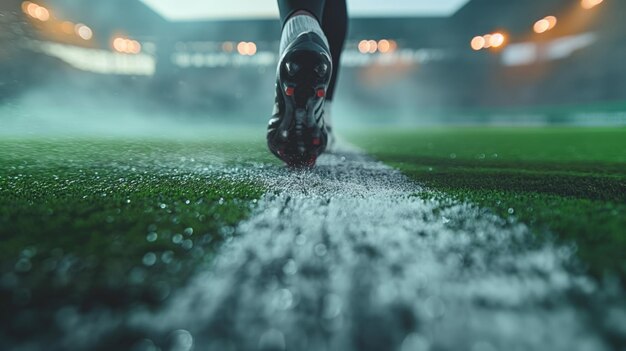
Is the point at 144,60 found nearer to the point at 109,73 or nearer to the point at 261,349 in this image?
the point at 109,73

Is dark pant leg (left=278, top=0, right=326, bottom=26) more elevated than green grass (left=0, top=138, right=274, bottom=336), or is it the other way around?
dark pant leg (left=278, top=0, right=326, bottom=26)

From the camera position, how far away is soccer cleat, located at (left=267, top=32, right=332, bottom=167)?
92 centimetres

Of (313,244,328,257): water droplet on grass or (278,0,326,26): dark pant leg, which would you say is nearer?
(313,244,328,257): water droplet on grass

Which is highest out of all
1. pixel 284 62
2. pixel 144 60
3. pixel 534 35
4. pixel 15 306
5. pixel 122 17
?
pixel 534 35

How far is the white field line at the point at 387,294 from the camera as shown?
0.26 metres

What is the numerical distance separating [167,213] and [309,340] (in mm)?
397

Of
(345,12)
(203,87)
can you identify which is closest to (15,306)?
(345,12)

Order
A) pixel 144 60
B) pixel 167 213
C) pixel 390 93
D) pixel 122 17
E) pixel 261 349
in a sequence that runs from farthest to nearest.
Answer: pixel 144 60 < pixel 390 93 < pixel 122 17 < pixel 167 213 < pixel 261 349

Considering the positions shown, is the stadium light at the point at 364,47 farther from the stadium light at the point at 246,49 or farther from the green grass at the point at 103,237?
the green grass at the point at 103,237

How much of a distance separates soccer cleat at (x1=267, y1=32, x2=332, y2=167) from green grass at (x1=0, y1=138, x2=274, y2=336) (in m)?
0.22

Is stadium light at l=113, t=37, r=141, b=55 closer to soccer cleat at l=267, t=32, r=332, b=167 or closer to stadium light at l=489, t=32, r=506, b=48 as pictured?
stadium light at l=489, t=32, r=506, b=48

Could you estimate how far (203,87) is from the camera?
55.3 feet

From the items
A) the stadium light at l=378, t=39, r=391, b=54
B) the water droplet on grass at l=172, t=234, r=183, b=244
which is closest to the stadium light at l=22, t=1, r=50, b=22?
the water droplet on grass at l=172, t=234, r=183, b=244

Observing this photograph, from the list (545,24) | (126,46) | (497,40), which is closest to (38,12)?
(126,46)
